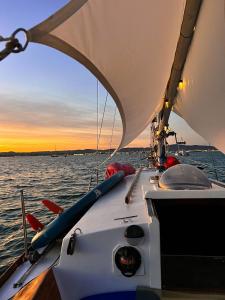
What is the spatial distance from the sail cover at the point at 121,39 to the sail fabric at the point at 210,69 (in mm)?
582

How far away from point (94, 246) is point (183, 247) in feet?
4.56

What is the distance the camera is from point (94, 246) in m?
2.77

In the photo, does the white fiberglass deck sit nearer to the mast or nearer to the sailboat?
the sailboat

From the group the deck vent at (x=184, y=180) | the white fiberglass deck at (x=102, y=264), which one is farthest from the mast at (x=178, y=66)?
the white fiberglass deck at (x=102, y=264)

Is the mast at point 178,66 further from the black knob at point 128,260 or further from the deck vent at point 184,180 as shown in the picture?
the black knob at point 128,260

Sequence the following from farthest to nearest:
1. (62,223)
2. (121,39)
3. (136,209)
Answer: (121,39) → (62,223) → (136,209)

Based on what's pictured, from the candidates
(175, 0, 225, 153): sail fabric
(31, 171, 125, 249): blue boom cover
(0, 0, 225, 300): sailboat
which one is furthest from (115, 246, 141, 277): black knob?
(175, 0, 225, 153): sail fabric

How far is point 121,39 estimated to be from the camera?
13.4 ft

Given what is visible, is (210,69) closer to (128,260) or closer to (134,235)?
(134,235)

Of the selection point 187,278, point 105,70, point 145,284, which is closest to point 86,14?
point 105,70

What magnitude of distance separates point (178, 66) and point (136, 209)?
4399 mm

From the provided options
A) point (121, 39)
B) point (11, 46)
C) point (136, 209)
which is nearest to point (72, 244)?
point (136, 209)

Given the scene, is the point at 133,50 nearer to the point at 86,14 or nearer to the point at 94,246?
the point at 86,14

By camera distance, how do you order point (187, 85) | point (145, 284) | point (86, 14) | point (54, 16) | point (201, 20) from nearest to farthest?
1. point (54, 16)
2. point (145, 284)
3. point (86, 14)
4. point (201, 20)
5. point (187, 85)
